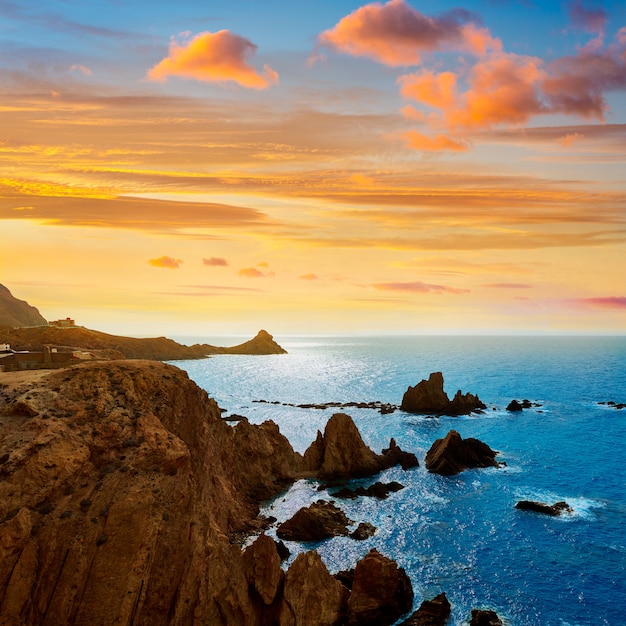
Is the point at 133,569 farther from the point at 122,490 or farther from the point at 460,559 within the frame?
the point at 460,559

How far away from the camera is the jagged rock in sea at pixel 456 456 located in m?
78.4

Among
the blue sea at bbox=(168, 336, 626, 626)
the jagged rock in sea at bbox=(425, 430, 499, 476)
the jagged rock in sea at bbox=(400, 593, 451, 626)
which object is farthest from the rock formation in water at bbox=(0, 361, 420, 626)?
the jagged rock in sea at bbox=(425, 430, 499, 476)

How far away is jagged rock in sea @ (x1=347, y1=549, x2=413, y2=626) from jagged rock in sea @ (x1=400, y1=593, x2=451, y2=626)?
128cm

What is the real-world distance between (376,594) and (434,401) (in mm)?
95268

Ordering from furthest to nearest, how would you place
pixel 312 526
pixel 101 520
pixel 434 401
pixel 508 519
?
1. pixel 434 401
2. pixel 508 519
3. pixel 312 526
4. pixel 101 520

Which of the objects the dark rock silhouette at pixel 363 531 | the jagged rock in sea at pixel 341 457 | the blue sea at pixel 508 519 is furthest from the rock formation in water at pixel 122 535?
the jagged rock in sea at pixel 341 457

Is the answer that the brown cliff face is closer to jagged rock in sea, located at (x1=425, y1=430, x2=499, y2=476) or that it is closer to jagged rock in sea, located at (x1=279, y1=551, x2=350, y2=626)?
jagged rock in sea, located at (x1=279, y1=551, x2=350, y2=626)

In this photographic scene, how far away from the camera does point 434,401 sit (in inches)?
5133

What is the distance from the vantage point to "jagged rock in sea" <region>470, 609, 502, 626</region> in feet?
126

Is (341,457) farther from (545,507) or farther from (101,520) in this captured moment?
(101,520)

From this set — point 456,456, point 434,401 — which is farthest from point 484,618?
point 434,401

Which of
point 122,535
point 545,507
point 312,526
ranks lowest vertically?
point 312,526

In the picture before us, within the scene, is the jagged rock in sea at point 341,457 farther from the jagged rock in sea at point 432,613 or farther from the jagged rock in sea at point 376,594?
the jagged rock in sea at point 432,613

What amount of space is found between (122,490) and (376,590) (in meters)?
21.1
